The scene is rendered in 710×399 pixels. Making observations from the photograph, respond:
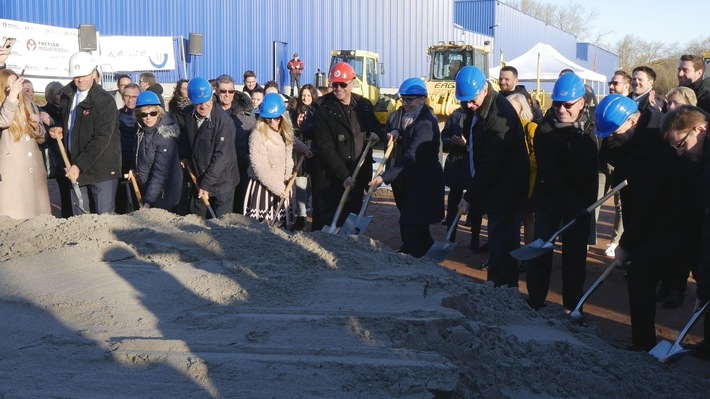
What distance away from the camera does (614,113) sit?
5.53m

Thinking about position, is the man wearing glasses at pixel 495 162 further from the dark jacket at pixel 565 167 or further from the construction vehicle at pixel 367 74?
the construction vehicle at pixel 367 74

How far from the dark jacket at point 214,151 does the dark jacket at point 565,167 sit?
9.42ft

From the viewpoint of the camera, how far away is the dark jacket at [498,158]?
6266 millimetres

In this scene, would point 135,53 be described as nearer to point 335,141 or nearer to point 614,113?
point 335,141

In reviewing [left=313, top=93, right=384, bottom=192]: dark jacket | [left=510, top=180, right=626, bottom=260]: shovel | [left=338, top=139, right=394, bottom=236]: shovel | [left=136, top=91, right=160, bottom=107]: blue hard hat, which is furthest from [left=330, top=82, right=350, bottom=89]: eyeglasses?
[left=510, top=180, right=626, bottom=260]: shovel

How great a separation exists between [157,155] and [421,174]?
2.43 metres

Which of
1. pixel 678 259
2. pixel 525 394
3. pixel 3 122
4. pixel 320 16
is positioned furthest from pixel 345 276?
pixel 320 16

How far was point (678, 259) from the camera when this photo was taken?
532cm

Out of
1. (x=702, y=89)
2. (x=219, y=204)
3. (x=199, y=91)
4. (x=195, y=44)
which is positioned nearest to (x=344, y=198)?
(x=219, y=204)

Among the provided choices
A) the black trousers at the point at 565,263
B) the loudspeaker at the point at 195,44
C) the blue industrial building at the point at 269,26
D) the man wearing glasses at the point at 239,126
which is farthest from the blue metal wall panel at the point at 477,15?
the black trousers at the point at 565,263

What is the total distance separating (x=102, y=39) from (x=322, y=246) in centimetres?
1650

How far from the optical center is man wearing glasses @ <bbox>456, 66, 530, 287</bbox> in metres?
6.27

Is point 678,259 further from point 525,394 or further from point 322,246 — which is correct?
point 322,246

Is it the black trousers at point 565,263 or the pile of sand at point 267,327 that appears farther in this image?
the black trousers at point 565,263
